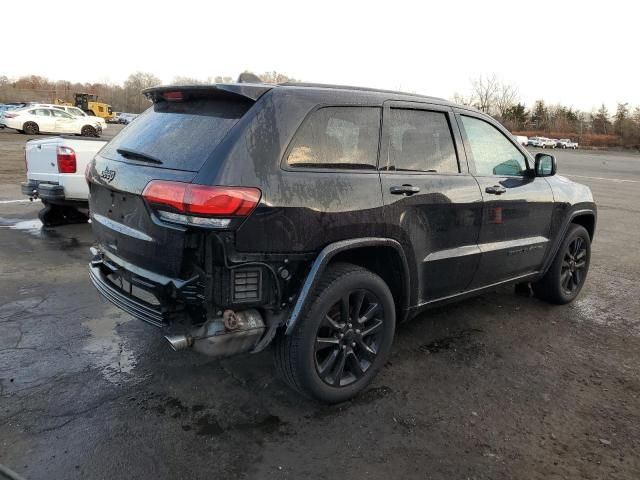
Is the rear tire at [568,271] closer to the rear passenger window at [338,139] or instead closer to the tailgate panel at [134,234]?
the rear passenger window at [338,139]

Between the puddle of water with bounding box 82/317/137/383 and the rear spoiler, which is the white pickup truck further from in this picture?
the rear spoiler

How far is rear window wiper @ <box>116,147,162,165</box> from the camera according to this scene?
119 inches

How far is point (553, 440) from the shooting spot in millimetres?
2934

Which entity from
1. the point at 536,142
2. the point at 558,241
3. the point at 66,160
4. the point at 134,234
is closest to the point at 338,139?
the point at 134,234

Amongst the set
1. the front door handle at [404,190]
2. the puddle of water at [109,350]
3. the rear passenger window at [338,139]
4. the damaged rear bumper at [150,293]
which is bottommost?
the puddle of water at [109,350]

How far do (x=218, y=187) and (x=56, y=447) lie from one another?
1575 millimetres

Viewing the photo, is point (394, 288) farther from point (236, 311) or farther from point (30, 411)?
point (30, 411)

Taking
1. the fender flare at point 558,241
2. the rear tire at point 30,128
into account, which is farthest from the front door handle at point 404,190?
the rear tire at point 30,128

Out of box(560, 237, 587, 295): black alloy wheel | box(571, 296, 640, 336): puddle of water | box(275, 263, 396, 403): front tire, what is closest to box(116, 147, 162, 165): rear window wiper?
box(275, 263, 396, 403): front tire

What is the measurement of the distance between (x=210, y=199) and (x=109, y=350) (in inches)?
72.3

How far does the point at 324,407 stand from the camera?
3203 mm

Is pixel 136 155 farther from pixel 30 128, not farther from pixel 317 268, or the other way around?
pixel 30 128

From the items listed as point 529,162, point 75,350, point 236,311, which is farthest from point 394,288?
point 75,350

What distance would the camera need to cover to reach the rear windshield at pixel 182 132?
9.36 ft
